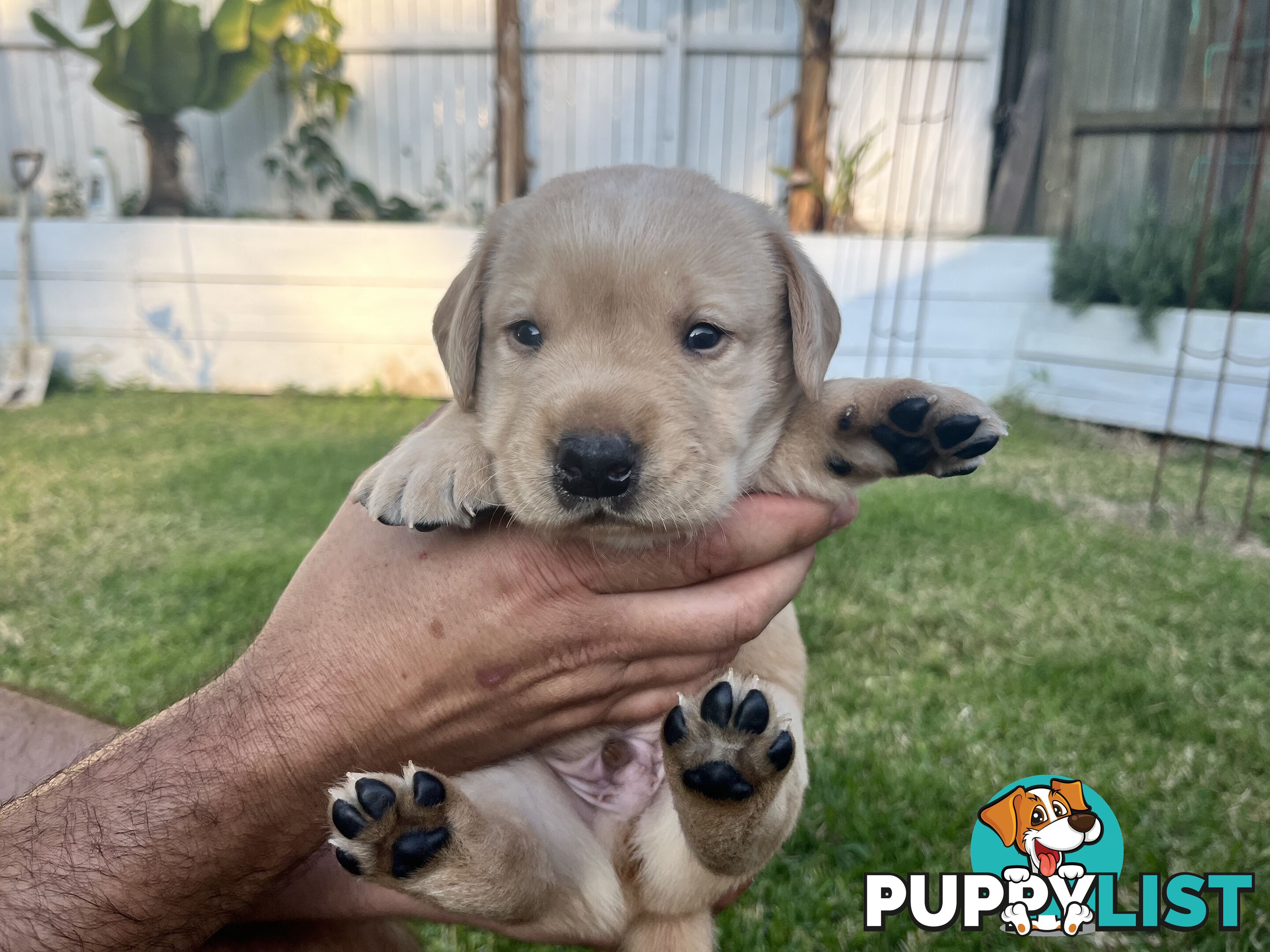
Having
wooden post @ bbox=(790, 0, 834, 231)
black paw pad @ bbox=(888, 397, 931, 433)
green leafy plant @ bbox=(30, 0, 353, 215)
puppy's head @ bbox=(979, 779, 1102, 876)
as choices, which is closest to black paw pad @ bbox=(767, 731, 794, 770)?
black paw pad @ bbox=(888, 397, 931, 433)

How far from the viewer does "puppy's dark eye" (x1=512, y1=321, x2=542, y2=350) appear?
1797 millimetres

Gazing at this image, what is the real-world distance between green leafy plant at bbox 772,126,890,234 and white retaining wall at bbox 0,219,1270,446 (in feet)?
1.99

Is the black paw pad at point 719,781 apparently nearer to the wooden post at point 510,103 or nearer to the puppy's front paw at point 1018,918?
the puppy's front paw at point 1018,918

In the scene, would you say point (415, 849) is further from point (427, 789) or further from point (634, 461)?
point (634, 461)

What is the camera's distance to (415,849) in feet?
5.05

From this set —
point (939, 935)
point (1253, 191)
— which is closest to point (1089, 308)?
point (1253, 191)

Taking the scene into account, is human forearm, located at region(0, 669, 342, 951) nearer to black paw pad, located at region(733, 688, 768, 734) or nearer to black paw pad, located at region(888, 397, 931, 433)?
black paw pad, located at region(733, 688, 768, 734)

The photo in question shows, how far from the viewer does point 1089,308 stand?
7.27 metres

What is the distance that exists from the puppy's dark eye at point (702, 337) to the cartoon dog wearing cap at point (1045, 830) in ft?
5.66

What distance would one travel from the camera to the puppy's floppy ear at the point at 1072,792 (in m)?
2.67

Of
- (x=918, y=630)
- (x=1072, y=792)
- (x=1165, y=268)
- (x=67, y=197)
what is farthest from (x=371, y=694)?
(x=67, y=197)

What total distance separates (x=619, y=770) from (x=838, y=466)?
2.72 ft

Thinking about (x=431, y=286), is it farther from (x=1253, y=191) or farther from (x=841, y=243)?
(x=1253, y=191)

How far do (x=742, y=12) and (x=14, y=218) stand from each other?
735cm
